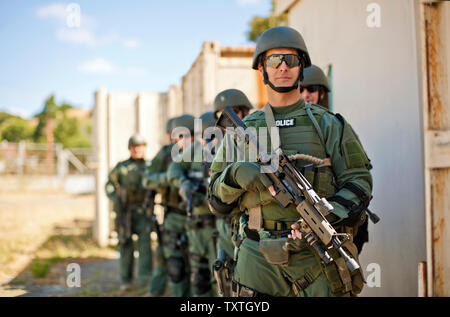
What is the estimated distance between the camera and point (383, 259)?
12.3ft

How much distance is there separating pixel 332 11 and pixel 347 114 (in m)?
1.13

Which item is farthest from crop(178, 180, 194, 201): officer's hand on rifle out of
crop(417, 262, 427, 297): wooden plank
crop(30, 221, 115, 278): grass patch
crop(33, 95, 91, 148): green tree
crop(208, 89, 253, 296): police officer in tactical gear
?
crop(33, 95, 91, 148): green tree

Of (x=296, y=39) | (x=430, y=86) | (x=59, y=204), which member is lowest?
(x=59, y=204)

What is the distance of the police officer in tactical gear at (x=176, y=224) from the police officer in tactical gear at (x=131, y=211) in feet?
3.26

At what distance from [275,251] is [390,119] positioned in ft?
6.28

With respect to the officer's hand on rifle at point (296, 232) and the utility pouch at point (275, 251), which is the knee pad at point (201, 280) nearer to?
the utility pouch at point (275, 251)

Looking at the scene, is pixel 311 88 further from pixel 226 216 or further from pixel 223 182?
pixel 223 182

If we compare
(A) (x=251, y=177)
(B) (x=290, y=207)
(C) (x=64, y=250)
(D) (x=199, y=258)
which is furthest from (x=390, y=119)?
(C) (x=64, y=250)

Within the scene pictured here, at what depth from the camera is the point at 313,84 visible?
146 inches

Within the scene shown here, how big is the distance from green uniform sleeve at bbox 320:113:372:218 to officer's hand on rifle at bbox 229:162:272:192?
1.32 ft

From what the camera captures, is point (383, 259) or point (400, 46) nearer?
point (400, 46)

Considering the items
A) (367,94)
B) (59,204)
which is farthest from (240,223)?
(59,204)

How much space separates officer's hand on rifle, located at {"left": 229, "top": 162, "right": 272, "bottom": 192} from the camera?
2400 mm
